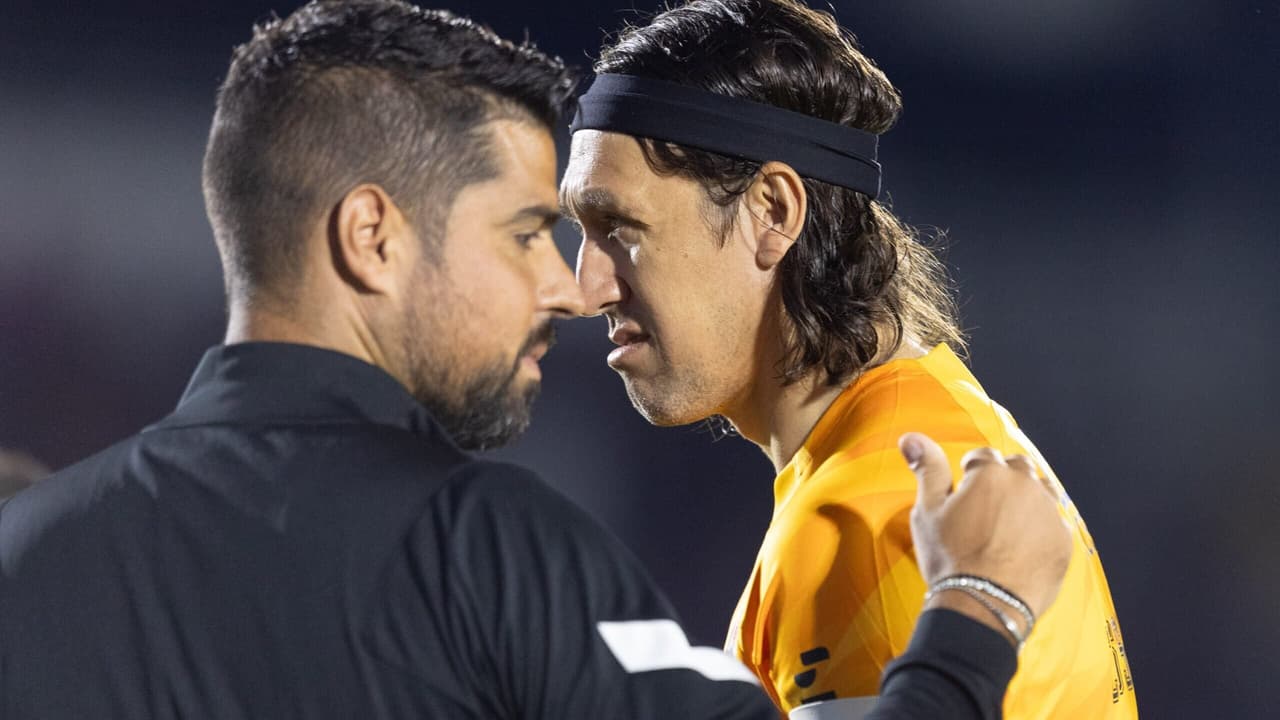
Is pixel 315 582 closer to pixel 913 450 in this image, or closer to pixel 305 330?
pixel 305 330

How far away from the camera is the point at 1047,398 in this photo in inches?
109

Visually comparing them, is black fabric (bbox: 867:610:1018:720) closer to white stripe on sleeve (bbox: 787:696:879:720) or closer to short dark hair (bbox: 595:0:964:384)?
white stripe on sleeve (bbox: 787:696:879:720)

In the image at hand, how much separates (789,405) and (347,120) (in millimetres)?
677

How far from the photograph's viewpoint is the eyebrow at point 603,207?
145cm

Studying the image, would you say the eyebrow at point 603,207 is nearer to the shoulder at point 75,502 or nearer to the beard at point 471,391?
the beard at point 471,391

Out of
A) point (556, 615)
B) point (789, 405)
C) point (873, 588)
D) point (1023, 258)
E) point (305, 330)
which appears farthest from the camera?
point (1023, 258)

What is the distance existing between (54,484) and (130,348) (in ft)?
6.31

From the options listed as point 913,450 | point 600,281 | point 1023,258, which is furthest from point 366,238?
point 1023,258

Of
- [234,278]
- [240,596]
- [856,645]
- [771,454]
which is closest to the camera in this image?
[240,596]

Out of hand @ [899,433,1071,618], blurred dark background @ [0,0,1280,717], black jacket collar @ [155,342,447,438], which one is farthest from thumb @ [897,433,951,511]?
blurred dark background @ [0,0,1280,717]

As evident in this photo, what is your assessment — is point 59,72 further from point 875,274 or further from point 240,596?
point 240,596

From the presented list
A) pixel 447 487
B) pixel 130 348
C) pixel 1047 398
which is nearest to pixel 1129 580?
pixel 1047 398

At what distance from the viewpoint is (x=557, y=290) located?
92 cm

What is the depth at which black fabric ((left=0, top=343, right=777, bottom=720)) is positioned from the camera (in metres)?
0.75
